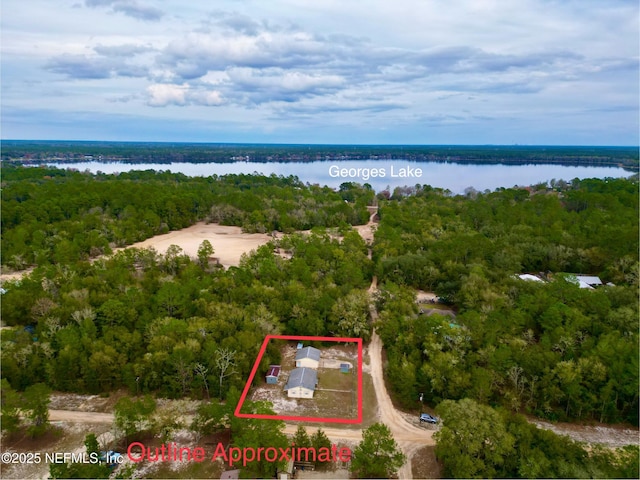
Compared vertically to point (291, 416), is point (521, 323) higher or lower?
higher

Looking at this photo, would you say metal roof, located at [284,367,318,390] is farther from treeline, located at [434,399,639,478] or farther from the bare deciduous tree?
treeline, located at [434,399,639,478]

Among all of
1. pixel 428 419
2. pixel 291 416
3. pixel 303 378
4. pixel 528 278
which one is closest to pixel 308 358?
pixel 303 378

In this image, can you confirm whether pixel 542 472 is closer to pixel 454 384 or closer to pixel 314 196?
pixel 454 384

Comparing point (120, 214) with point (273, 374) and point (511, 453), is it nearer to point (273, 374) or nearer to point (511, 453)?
point (273, 374)

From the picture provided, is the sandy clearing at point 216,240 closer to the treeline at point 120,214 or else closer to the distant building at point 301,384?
the treeline at point 120,214

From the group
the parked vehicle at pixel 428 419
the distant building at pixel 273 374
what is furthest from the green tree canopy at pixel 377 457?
the distant building at pixel 273 374

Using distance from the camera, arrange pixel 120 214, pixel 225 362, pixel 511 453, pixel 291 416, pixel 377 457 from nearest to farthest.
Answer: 1. pixel 511 453
2. pixel 377 457
3. pixel 291 416
4. pixel 225 362
5. pixel 120 214

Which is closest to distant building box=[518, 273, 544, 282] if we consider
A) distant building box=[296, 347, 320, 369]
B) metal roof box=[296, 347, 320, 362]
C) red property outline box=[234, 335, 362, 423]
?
red property outline box=[234, 335, 362, 423]
